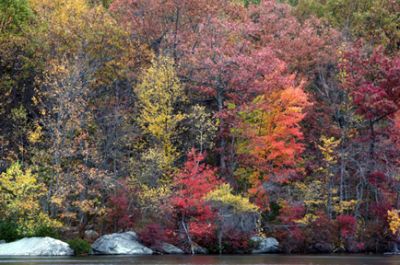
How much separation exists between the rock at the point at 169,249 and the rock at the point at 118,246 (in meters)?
1.06

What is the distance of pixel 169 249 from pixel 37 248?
779cm

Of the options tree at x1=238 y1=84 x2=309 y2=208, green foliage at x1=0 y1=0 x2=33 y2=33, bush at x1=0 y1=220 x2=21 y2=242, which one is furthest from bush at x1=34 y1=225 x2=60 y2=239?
green foliage at x1=0 y1=0 x2=33 y2=33

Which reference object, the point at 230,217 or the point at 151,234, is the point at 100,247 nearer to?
the point at 151,234

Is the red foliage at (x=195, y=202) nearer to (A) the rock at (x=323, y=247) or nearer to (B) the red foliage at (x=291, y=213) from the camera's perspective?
(B) the red foliage at (x=291, y=213)

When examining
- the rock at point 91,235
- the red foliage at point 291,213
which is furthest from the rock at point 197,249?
the red foliage at point 291,213

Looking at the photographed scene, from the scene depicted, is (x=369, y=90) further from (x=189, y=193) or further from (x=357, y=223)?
(x=189, y=193)

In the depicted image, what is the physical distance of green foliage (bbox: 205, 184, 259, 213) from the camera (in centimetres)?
3981

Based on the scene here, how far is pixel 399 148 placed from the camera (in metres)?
44.9

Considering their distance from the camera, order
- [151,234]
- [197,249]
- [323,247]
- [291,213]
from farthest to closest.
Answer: [291,213] < [323,247] < [197,249] < [151,234]

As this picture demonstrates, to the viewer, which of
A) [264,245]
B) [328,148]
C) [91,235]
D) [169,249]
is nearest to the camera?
[169,249]

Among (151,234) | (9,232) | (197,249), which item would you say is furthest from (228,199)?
(9,232)

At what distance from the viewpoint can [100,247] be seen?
1487 inches

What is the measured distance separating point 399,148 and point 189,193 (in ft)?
48.4

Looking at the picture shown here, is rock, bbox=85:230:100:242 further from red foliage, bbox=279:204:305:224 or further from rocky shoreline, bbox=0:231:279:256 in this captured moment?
red foliage, bbox=279:204:305:224
